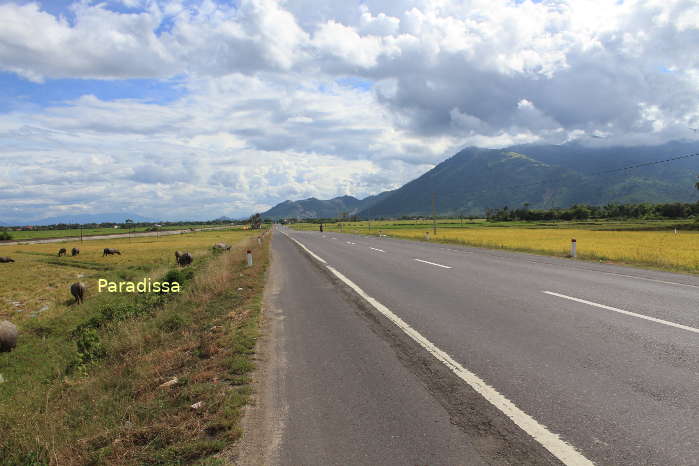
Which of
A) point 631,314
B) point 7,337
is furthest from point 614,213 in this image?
point 7,337

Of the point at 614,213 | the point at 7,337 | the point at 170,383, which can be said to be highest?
the point at 614,213

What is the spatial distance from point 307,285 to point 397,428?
9.43 m

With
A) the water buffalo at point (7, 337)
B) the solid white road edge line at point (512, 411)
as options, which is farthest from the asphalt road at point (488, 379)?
the water buffalo at point (7, 337)

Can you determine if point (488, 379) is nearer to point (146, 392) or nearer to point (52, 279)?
point (146, 392)

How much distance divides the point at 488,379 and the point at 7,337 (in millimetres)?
18412

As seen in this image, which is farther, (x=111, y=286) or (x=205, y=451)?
(x=111, y=286)

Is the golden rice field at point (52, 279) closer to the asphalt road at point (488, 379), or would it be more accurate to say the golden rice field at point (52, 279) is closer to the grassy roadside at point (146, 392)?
the grassy roadside at point (146, 392)

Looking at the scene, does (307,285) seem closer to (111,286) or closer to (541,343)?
(541,343)

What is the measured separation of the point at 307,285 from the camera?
13.0 meters

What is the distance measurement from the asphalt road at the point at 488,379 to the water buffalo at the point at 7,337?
1297 centimetres

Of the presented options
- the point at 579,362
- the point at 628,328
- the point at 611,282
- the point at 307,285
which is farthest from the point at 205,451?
the point at 611,282

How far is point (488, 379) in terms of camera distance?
466cm

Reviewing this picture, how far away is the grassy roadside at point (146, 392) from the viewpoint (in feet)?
12.8

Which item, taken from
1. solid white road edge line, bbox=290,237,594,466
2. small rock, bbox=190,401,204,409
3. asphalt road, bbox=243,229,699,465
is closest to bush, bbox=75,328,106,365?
asphalt road, bbox=243,229,699,465
